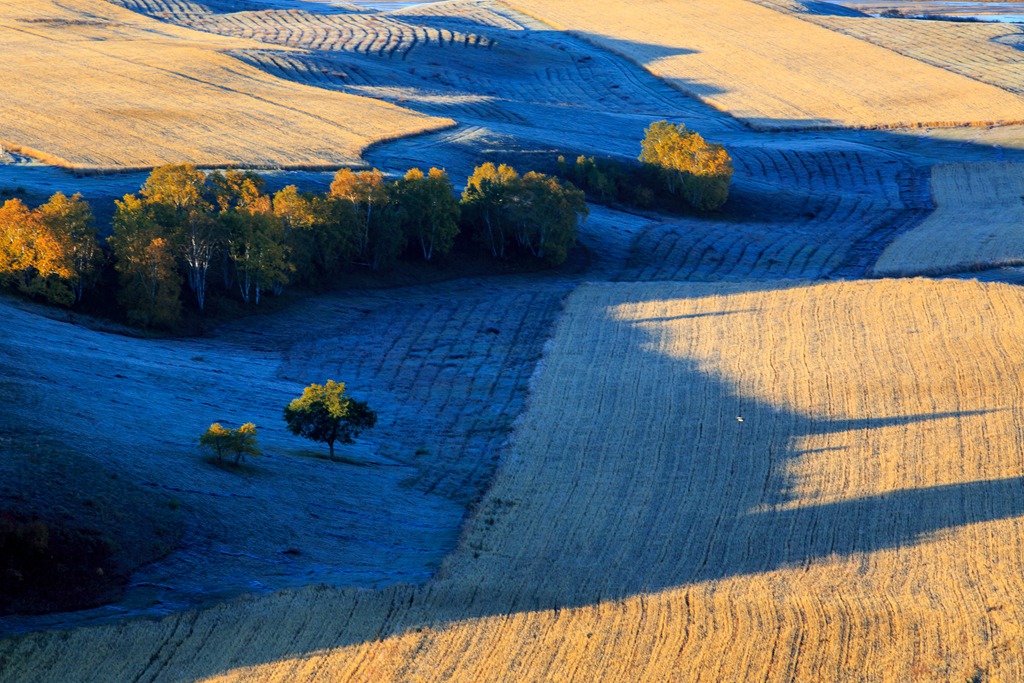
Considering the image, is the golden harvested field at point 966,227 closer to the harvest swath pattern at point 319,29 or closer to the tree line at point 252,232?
the tree line at point 252,232

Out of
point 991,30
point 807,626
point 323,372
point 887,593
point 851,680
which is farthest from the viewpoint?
point 991,30

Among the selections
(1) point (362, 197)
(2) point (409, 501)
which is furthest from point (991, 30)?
(2) point (409, 501)

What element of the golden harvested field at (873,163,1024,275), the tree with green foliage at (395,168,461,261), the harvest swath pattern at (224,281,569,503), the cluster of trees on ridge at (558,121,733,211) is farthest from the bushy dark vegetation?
the cluster of trees on ridge at (558,121,733,211)

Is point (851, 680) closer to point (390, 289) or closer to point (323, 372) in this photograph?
point (323, 372)

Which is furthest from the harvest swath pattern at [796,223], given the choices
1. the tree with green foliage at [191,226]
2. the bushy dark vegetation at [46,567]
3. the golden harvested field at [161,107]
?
the bushy dark vegetation at [46,567]

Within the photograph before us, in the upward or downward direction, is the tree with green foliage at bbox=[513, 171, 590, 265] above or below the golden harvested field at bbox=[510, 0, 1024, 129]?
below

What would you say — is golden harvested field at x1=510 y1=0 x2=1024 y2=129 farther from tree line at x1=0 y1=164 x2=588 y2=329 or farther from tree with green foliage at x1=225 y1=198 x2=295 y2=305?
tree with green foliage at x1=225 y1=198 x2=295 y2=305
